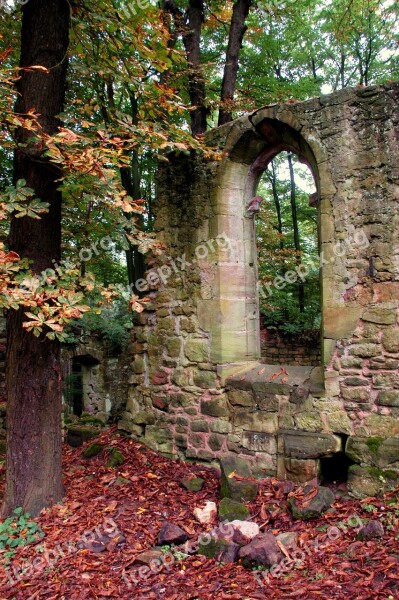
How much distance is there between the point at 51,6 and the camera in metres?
4.05

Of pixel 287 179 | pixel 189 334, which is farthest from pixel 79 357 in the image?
pixel 287 179

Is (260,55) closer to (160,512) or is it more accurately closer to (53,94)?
(53,94)

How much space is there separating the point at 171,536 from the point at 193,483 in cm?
102

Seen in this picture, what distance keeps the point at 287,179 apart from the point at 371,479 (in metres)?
12.5

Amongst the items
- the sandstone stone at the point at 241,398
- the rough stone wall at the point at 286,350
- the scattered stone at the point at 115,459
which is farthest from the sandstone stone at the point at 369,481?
the rough stone wall at the point at 286,350

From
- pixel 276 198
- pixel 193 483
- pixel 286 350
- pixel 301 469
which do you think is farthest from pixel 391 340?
pixel 276 198

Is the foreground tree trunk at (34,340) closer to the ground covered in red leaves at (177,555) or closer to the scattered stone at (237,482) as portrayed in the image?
the ground covered in red leaves at (177,555)

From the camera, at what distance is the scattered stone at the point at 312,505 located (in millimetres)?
3801

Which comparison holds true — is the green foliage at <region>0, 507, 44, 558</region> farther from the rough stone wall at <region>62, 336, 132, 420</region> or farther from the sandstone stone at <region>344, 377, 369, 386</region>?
the rough stone wall at <region>62, 336, 132, 420</region>

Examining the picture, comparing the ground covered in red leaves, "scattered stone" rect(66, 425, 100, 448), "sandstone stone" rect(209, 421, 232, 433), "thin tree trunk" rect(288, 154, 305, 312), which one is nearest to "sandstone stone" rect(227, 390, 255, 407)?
"sandstone stone" rect(209, 421, 232, 433)

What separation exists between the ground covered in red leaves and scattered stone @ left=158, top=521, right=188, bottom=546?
0.11m

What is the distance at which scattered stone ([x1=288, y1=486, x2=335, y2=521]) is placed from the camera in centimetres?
380

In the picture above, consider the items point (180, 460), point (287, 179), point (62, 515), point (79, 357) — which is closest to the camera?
point (62, 515)

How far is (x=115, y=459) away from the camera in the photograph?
5.21 meters
